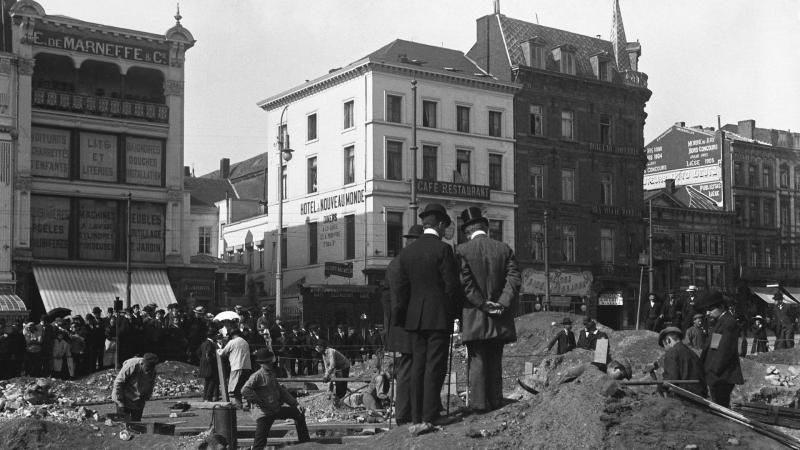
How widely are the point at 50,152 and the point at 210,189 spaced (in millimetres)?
31853

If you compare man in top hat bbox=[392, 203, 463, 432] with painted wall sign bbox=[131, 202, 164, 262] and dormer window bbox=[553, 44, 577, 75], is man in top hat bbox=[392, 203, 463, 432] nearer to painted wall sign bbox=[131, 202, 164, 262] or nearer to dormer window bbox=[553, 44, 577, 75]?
painted wall sign bbox=[131, 202, 164, 262]

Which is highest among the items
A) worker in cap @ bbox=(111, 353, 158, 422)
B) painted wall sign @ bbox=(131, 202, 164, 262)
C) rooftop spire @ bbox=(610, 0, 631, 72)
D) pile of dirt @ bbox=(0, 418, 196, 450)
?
rooftop spire @ bbox=(610, 0, 631, 72)

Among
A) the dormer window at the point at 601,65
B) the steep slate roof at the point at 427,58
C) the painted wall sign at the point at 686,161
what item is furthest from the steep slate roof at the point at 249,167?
the painted wall sign at the point at 686,161

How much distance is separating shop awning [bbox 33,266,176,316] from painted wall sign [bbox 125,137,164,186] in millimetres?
3457

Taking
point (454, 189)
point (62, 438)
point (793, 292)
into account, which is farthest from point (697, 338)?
point (793, 292)

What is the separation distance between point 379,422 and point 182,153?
28492 millimetres

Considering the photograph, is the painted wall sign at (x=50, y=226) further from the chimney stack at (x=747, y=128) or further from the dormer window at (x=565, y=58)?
the chimney stack at (x=747, y=128)

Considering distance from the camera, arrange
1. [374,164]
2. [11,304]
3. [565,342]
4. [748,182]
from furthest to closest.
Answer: [748,182]
[374,164]
[11,304]
[565,342]

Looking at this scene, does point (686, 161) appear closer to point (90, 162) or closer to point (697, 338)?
point (90, 162)

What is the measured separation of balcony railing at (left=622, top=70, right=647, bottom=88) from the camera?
67.8 metres

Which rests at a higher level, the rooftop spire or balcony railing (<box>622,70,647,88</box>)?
the rooftop spire

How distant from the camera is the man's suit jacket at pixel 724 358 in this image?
550 inches

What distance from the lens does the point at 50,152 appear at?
42594mm

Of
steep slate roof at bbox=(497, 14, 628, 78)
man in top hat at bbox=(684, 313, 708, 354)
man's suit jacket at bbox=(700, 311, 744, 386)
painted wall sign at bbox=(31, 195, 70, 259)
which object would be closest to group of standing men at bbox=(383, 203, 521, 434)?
man's suit jacket at bbox=(700, 311, 744, 386)
